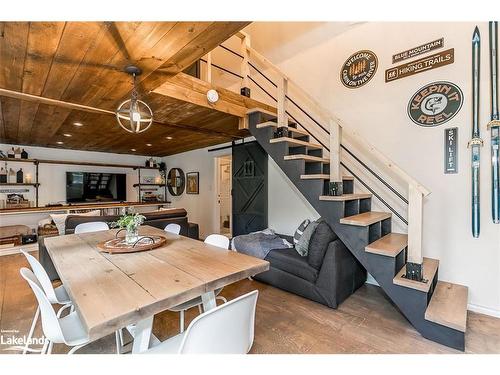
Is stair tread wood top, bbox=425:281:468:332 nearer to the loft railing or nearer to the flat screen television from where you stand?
the loft railing

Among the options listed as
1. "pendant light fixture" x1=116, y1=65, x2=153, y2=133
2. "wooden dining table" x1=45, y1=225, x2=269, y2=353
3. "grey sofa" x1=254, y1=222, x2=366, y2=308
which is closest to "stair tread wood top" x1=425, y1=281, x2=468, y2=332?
"grey sofa" x1=254, y1=222, x2=366, y2=308

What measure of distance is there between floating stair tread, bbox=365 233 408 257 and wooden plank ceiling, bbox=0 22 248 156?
6.88 feet

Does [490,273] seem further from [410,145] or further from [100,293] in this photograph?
[100,293]

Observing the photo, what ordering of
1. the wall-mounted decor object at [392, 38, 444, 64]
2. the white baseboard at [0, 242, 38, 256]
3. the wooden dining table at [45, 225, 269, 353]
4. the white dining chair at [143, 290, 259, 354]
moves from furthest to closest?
the white baseboard at [0, 242, 38, 256]
the wall-mounted decor object at [392, 38, 444, 64]
the wooden dining table at [45, 225, 269, 353]
the white dining chair at [143, 290, 259, 354]

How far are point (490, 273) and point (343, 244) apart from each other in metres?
1.41

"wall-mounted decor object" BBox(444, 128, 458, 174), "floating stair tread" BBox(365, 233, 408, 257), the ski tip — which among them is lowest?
"floating stair tread" BBox(365, 233, 408, 257)

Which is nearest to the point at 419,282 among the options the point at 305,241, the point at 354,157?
the point at 305,241

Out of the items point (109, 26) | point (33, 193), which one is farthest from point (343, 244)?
point (33, 193)

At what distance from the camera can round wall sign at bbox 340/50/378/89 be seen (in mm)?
3111

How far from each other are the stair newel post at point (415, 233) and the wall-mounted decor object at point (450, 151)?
987 millimetres

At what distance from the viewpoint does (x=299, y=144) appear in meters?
3.05

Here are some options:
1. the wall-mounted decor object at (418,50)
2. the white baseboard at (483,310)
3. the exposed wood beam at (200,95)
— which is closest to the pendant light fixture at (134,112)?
the exposed wood beam at (200,95)

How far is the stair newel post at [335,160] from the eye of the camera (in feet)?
8.22

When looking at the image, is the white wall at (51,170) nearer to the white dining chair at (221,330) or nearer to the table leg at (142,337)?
the table leg at (142,337)
